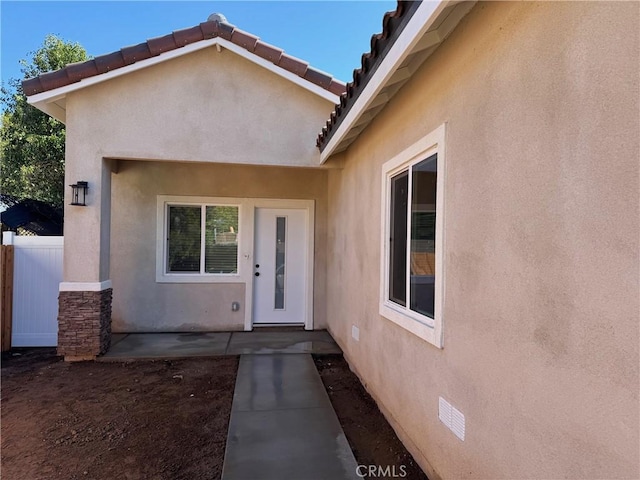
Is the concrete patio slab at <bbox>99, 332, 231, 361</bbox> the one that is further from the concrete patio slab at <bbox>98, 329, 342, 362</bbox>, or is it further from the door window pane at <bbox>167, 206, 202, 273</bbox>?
the door window pane at <bbox>167, 206, 202, 273</bbox>

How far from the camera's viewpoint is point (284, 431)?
3.78 metres

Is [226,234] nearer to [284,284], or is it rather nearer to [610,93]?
[284,284]

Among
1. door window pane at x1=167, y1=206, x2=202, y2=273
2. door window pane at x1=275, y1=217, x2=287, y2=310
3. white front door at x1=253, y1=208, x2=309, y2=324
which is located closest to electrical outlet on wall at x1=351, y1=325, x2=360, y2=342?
white front door at x1=253, y1=208, x2=309, y2=324

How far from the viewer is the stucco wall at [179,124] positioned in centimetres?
592

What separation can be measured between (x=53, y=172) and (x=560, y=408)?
15.7 meters

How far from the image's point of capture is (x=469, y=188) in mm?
2518

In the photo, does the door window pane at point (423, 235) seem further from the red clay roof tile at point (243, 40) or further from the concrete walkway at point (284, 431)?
the red clay roof tile at point (243, 40)

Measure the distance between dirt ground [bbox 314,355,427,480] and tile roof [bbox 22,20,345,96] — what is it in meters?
4.45

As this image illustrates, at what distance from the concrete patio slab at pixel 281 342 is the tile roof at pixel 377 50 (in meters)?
3.81

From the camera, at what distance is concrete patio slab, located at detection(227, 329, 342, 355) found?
6.46 metres

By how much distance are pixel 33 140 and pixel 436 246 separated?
14519mm

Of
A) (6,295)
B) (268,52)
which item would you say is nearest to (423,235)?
(268,52)

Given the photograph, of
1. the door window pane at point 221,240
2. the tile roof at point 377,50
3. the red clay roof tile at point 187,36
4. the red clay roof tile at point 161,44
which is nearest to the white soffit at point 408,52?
the tile roof at point 377,50

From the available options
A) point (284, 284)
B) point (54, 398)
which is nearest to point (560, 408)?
point (54, 398)
